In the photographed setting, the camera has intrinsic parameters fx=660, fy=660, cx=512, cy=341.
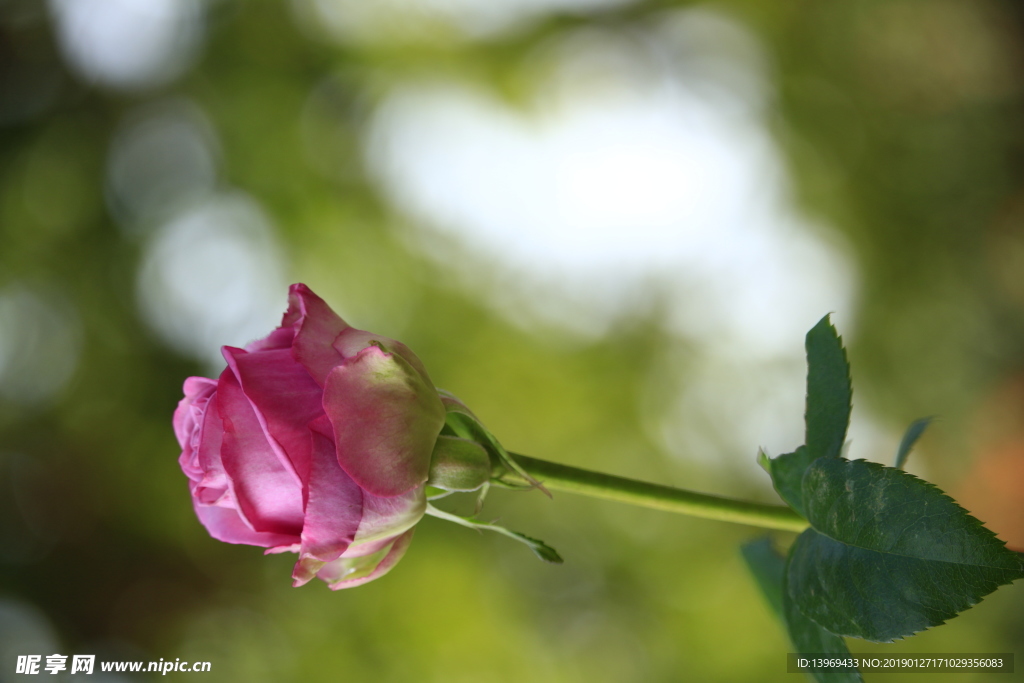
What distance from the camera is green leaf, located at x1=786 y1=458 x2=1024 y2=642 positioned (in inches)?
8.0

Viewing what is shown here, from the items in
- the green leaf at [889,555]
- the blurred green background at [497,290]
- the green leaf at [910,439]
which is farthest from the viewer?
the blurred green background at [497,290]

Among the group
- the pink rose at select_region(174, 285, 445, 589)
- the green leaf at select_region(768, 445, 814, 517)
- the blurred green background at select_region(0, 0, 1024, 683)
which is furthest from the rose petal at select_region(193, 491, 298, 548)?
the blurred green background at select_region(0, 0, 1024, 683)

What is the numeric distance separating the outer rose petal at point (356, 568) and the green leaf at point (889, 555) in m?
0.15

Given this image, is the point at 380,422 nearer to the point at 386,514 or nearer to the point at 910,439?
the point at 386,514

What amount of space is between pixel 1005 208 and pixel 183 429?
2.02 metres

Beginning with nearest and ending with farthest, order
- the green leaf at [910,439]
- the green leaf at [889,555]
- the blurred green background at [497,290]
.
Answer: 1. the green leaf at [889,555]
2. the green leaf at [910,439]
3. the blurred green background at [497,290]

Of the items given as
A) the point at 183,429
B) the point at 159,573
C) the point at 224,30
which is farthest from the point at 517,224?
the point at 183,429

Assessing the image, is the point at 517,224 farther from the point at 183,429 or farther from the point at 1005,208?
the point at 183,429

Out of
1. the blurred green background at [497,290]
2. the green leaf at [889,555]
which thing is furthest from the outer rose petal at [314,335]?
the blurred green background at [497,290]

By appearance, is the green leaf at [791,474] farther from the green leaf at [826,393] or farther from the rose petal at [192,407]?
the rose petal at [192,407]

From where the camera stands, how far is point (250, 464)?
0.21 metres

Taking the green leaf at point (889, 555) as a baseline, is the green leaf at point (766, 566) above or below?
below

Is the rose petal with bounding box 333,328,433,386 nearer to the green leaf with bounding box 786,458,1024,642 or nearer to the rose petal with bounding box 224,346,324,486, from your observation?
the rose petal with bounding box 224,346,324,486

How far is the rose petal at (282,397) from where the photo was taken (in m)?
0.21
